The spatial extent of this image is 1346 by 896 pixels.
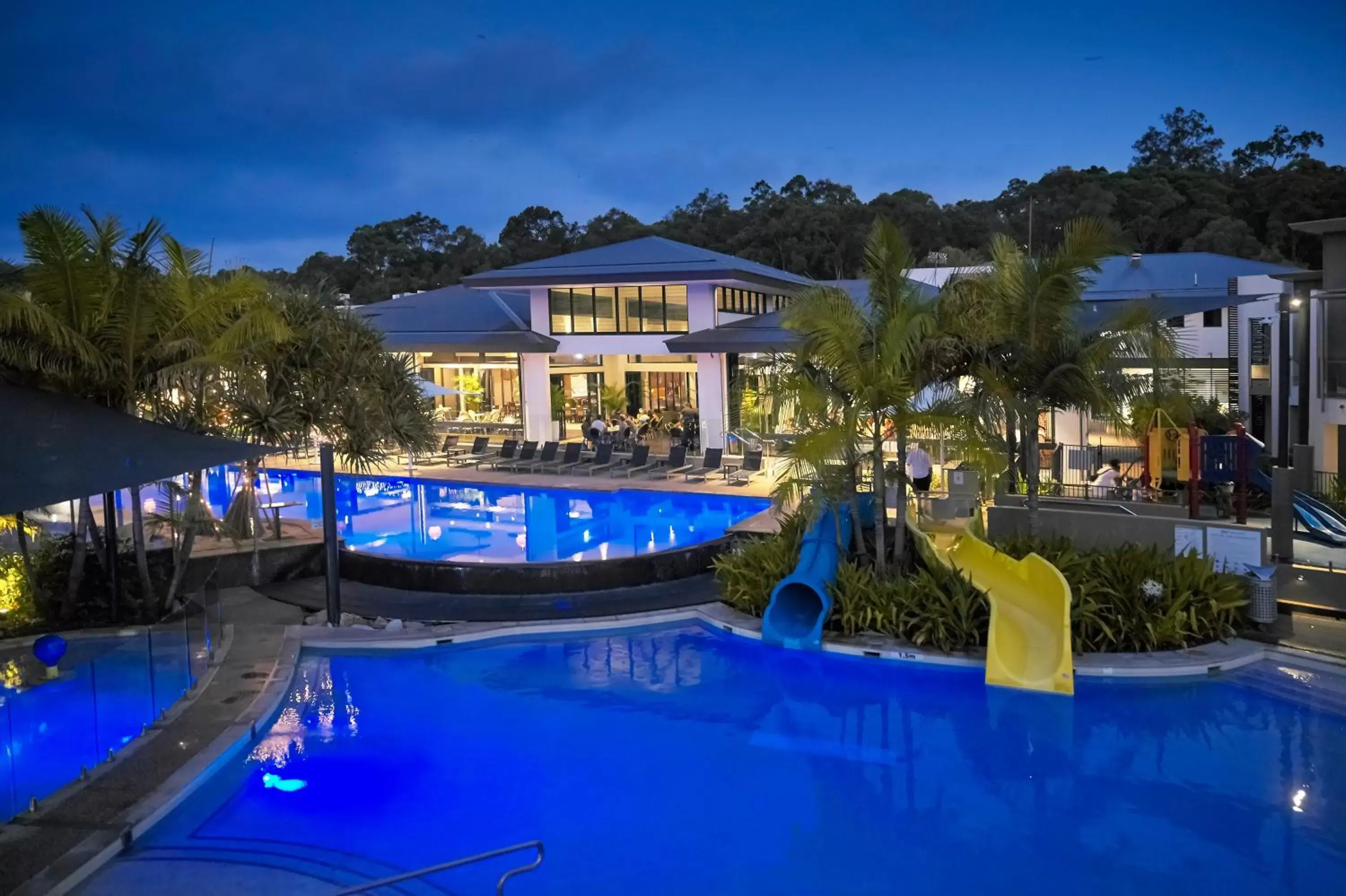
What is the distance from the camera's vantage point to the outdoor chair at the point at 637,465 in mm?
22750

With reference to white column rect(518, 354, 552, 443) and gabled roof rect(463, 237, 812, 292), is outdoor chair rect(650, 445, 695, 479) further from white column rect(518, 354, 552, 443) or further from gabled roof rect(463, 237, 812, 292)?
white column rect(518, 354, 552, 443)

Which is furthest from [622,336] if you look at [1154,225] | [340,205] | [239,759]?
[340,205]

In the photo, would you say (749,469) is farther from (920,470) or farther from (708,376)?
(920,470)

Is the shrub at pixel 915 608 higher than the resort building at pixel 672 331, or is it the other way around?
the resort building at pixel 672 331

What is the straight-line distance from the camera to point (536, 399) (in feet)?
88.9

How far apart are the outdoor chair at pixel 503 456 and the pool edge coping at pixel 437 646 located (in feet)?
39.6

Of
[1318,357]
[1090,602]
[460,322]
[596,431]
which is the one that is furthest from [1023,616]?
[460,322]

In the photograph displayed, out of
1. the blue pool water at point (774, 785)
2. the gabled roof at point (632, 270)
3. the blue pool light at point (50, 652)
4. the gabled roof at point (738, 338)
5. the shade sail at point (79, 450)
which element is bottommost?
the blue pool water at point (774, 785)

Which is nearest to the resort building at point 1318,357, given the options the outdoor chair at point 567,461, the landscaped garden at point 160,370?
the outdoor chair at point 567,461

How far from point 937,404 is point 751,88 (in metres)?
101

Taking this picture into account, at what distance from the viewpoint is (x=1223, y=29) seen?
64.1 metres

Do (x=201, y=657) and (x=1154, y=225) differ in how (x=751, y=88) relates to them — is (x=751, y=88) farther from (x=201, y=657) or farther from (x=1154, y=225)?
(x=201, y=657)

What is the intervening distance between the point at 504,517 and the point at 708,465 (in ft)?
15.7

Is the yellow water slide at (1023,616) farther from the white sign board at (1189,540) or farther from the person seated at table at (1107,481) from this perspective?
the person seated at table at (1107,481)
